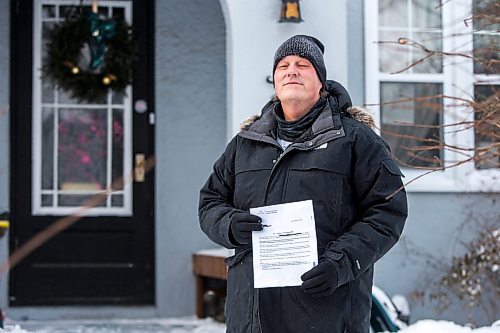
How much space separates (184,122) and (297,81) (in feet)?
14.5

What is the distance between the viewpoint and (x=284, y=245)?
10.4ft

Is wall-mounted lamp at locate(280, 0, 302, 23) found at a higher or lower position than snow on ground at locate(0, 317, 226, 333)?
higher

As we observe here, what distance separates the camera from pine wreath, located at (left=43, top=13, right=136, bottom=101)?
739 cm

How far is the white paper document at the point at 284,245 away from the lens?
10.2 ft

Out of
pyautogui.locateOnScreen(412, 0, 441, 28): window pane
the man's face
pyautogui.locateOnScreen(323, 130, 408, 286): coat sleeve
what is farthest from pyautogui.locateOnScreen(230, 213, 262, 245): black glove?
pyautogui.locateOnScreen(412, 0, 441, 28): window pane

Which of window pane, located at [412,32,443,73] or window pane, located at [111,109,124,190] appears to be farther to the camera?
window pane, located at [111,109,124,190]

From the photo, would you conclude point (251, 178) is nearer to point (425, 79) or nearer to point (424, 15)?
point (425, 79)

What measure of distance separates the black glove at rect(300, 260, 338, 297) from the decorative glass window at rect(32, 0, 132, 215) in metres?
4.68

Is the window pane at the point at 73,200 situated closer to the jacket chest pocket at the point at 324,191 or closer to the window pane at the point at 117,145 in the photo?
the window pane at the point at 117,145

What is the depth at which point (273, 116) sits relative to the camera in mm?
3365

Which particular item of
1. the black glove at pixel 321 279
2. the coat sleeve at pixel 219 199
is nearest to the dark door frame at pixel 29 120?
the coat sleeve at pixel 219 199

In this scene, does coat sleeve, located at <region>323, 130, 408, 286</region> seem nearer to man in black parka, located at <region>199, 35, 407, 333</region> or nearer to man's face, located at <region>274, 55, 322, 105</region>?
man in black parka, located at <region>199, 35, 407, 333</region>

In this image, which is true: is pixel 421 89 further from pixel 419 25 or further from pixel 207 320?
pixel 207 320

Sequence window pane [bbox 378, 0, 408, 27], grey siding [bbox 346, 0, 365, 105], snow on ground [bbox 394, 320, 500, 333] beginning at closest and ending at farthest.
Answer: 1. snow on ground [bbox 394, 320, 500, 333]
2. grey siding [bbox 346, 0, 365, 105]
3. window pane [bbox 378, 0, 408, 27]
